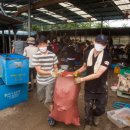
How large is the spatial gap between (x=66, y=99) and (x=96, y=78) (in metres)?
0.61

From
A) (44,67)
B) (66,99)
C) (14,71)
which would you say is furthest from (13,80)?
(66,99)

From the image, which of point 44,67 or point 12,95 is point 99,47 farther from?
point 12,95

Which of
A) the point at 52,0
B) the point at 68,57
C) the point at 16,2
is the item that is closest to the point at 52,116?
the point at 52,0

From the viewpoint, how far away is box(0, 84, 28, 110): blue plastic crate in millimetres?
4377

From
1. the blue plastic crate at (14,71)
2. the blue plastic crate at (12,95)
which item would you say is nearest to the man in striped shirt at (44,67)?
the blue plastic crate at (14,71)

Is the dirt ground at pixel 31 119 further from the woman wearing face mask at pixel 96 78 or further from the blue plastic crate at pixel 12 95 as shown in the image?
the woman wearing face mask at pixel 96 78

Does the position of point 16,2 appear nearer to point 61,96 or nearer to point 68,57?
point 68,57

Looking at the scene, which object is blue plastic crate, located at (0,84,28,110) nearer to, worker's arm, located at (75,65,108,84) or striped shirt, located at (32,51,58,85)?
striped shirt, located at (32,51,58,85)

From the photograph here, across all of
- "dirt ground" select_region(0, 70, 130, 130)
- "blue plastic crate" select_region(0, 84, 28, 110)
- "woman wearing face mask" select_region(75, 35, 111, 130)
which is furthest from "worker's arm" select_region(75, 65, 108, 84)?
"blue plastic crate" select_region(0, 84, 28, 110)

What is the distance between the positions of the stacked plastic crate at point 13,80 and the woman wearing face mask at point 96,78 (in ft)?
5.50

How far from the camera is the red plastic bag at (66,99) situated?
3.18m

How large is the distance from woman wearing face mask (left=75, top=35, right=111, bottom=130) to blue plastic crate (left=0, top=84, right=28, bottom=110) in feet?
6.45

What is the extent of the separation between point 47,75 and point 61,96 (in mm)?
471

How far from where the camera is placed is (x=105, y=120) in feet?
12.8
